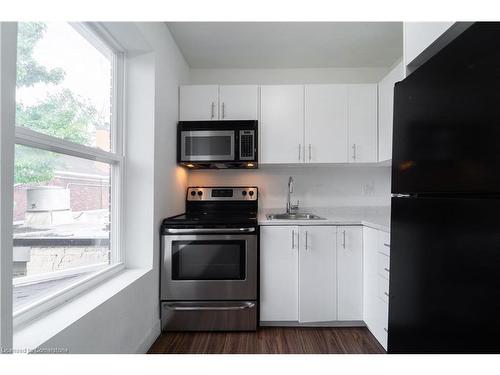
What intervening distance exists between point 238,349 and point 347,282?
980 mm

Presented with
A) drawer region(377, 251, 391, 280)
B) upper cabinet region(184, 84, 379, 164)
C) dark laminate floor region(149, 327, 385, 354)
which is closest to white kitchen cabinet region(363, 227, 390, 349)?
drawer region(377, 251, 391, 280)

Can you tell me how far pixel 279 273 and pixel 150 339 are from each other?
104cm

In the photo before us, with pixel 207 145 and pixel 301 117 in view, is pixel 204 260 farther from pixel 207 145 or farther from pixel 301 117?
pixel 301 117

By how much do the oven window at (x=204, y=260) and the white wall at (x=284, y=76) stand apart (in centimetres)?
173

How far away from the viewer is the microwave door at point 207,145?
7.50 feet

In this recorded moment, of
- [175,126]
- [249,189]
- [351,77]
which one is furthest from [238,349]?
[351,77]

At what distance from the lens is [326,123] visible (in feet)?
7.72

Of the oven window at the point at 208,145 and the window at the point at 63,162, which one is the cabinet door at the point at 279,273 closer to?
the oven window at the point at 208,145

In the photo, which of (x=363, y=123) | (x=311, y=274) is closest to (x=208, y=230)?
(x=311, y=274)

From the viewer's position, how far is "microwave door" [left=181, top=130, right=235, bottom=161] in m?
2.29

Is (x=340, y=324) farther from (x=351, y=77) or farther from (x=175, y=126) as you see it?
(x=351, y=77)

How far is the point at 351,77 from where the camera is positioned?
8.86 feet

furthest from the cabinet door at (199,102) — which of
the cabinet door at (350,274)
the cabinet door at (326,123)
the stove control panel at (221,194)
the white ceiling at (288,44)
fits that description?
the cabinet door at (350,274)
